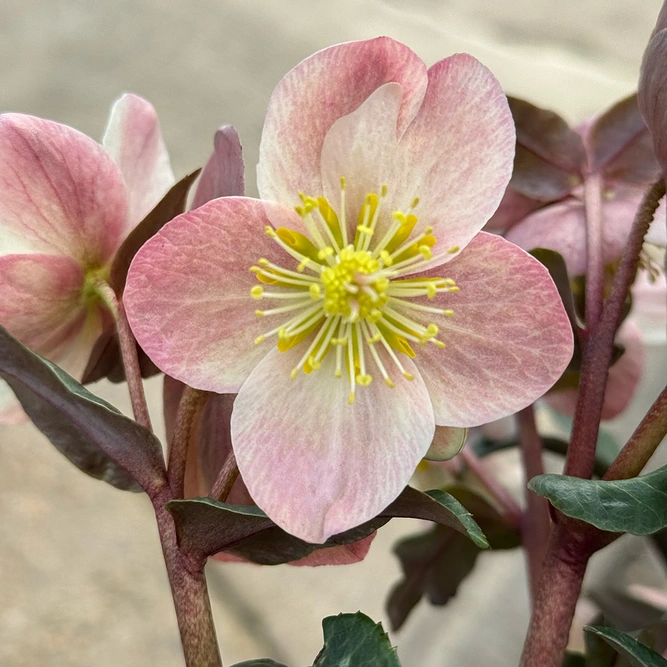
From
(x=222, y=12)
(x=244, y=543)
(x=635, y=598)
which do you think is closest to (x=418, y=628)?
(x=635, y=598)

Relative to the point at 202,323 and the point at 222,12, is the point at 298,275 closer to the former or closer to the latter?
the point at 202,323

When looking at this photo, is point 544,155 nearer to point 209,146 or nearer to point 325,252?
point 325,252

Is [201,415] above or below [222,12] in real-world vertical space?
above

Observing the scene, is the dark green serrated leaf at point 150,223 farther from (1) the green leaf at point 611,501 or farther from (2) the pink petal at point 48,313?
(1) the green leaf at point 611,501

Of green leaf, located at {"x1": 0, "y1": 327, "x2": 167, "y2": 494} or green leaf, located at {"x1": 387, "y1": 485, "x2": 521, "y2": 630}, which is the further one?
green leaf, located at {"x1": 387, "y1": 485, "x2": 521, "y2": 630}

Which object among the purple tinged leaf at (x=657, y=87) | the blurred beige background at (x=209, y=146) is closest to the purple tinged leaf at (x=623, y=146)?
the purple tinged leaf at (x=657, y=87)

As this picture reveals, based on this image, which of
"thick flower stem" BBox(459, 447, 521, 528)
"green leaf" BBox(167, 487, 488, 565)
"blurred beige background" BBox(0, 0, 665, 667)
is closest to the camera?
"green leaf" BBox(167, 487, 488, 565)

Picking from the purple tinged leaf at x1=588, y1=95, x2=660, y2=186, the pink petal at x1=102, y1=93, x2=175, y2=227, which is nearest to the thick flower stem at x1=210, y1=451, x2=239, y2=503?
the pink petal at x1=102, y1=93, x2=175, y2=227

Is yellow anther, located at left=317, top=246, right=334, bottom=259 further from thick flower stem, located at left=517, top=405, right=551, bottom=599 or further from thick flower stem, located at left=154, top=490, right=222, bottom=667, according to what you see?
thick flower stem, located at left=517, top=405, right=551, bottom=599
